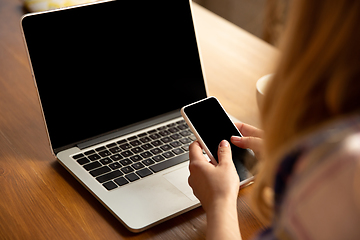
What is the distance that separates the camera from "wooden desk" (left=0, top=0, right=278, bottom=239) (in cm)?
57

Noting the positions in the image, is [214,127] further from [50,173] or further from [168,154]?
[50,173]

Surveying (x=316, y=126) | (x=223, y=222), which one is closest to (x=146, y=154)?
(x=223, y=222)

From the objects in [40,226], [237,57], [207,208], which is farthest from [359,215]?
[237,57]

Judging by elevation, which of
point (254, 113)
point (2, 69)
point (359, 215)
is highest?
point (359, 215)

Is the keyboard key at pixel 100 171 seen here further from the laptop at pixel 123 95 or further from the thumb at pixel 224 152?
the thumb at pixel 224 152

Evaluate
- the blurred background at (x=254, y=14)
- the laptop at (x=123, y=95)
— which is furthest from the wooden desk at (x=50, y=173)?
the blurred background at (x=254, y=14)

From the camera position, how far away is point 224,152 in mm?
627

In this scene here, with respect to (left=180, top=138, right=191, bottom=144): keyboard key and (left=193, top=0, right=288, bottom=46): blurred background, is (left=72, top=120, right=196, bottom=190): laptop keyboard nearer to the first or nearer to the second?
(left=180, top=138, right=191, bottom=144): keyboard key

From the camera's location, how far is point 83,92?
0.72m

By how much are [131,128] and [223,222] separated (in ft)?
1.08

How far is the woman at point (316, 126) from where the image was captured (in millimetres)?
271

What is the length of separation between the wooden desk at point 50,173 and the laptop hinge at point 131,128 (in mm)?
69

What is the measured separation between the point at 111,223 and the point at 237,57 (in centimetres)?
69

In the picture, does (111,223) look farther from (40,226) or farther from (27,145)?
(27,145)
